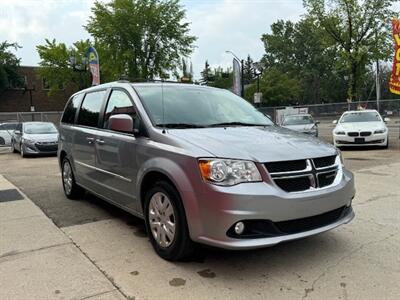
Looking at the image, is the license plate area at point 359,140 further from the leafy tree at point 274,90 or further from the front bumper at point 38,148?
the leafy tree at point 274,90

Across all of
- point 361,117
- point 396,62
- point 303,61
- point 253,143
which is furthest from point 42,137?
point 303,61

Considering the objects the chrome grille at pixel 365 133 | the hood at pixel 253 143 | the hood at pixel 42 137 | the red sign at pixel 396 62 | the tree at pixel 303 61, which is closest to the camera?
the hood at pixel 253 143

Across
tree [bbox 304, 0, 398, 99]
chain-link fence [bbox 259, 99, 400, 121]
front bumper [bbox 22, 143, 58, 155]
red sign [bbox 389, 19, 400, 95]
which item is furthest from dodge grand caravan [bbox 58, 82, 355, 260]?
tree [bbox 304, 0, 398, 99]

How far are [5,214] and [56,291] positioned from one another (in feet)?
10.1

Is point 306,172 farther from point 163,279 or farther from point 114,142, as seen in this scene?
point 114,142

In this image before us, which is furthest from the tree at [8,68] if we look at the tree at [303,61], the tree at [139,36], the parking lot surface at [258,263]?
the tree at [303,61]

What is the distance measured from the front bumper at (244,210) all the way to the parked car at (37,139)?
12811 millimetres

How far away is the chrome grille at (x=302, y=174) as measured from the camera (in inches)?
143

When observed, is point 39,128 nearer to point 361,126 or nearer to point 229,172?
point 361,126

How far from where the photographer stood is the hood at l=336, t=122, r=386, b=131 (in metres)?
14.0

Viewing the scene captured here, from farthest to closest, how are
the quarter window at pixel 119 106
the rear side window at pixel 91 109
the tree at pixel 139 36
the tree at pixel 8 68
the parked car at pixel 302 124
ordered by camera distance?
the tree at pixel 8 68 → the tree at pixel 139 36 → the parked car at pixel 302 124 → the rear side window at pixel 91 109 → the quarter window at pixel 119 106

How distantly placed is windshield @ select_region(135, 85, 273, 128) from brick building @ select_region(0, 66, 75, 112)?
42.0 metres

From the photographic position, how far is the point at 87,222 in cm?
555

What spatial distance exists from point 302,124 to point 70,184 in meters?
14.6
